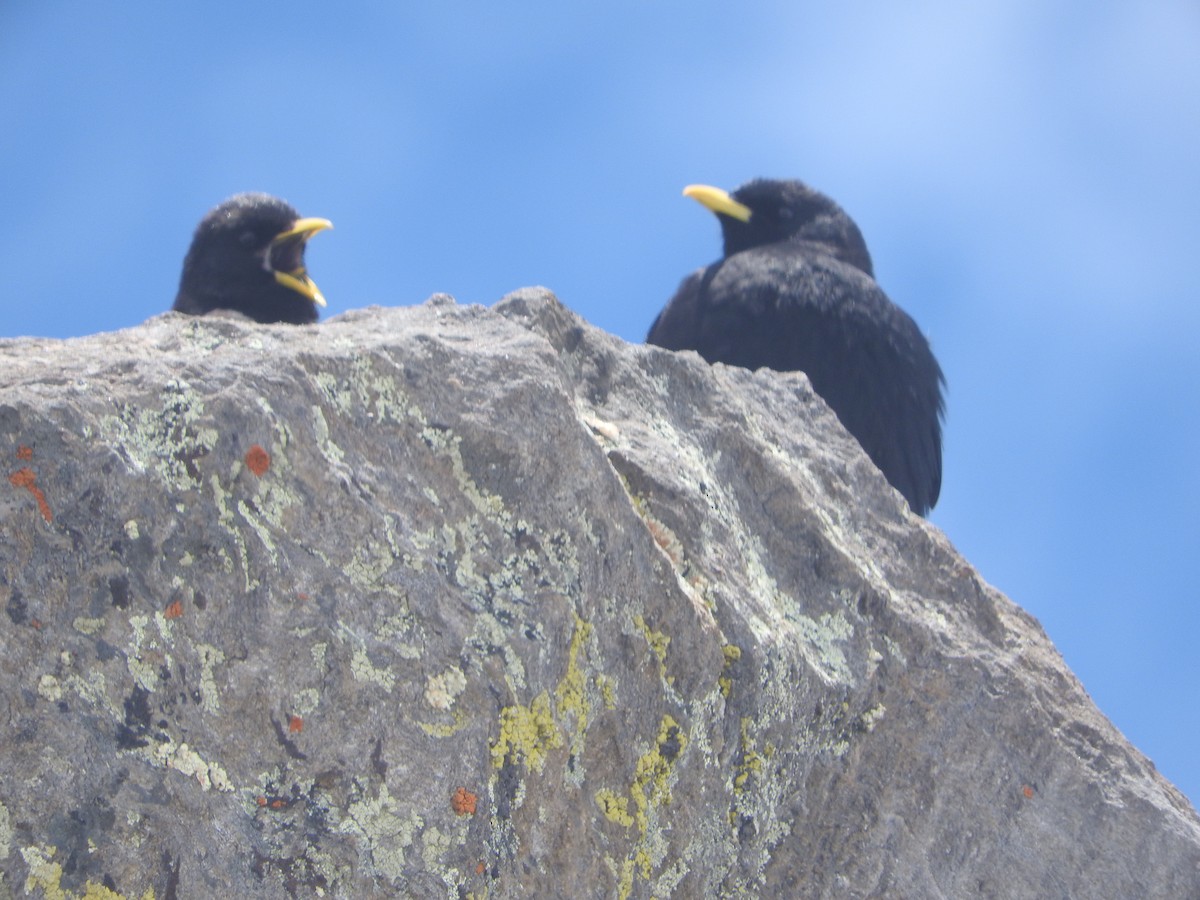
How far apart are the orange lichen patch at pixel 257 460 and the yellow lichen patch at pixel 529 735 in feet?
1.93

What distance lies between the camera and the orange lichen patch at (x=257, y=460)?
2182mm

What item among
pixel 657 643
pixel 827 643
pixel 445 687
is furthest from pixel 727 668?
pixel 445 687

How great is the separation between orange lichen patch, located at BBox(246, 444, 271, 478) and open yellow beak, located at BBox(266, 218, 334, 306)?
200 inches

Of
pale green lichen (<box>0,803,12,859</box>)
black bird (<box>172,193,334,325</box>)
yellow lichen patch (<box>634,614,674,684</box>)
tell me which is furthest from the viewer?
black bird (<box>172,193,334,325</box>)

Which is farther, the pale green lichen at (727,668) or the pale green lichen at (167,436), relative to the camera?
the pale green lichen at (727,668)

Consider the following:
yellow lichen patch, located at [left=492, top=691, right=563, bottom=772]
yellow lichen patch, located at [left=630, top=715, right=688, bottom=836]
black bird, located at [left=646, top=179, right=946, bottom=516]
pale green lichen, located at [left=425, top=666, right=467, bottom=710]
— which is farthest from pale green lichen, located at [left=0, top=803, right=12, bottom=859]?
black bird, located at [left=646, top=179, right=946, bottom=516]

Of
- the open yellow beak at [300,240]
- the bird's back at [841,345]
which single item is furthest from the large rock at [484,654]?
the open yellow beak at [300,240]

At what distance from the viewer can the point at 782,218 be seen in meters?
7.59

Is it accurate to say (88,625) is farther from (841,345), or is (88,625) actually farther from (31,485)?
(841,345)

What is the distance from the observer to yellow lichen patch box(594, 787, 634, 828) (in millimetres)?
2383

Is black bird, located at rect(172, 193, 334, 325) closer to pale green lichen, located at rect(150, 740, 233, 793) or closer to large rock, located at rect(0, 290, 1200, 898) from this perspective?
large rock, located at rect(0, 290, 1200, 898)

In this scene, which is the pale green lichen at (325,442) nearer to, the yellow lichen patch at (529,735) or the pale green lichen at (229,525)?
the pale green lichen at (229,525)

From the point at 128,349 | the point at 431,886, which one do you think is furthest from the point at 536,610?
the point at 128,349

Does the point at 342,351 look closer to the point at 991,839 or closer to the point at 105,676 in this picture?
the point at 105,676
